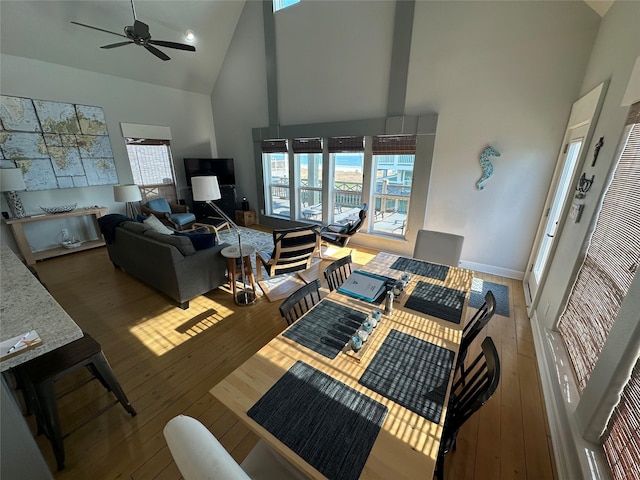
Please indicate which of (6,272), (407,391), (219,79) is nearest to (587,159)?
(407,391)

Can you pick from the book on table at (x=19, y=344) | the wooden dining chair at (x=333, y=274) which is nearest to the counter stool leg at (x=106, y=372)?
the book on table at (x=19, y=344)

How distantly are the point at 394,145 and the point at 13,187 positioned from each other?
19.1 ft

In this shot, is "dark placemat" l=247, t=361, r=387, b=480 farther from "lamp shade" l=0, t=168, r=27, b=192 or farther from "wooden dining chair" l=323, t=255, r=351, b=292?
"lamp shade" l=0, t=168, r=27, b=192

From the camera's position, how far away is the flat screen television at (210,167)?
238 inches

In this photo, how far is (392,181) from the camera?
4375 mm

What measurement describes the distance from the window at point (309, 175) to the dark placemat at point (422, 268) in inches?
124

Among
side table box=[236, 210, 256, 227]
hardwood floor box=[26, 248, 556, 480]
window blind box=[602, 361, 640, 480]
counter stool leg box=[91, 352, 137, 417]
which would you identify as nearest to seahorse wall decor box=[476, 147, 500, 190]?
hardwood floor box=[26, 248, 556, 480]

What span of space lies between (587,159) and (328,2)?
429 cm

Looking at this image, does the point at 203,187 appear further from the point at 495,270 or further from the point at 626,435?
the point at 495,270

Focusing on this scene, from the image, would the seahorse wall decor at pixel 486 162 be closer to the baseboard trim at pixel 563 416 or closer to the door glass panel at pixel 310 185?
the baseboard trim at pixel 563 416

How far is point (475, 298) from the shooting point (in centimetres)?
314

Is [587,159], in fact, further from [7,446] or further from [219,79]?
[219,79]

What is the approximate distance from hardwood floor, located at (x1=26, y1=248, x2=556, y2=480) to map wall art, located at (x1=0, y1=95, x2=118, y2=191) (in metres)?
2.33

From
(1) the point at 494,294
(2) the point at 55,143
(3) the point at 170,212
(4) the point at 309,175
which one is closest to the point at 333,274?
(1) the point at 494,294
